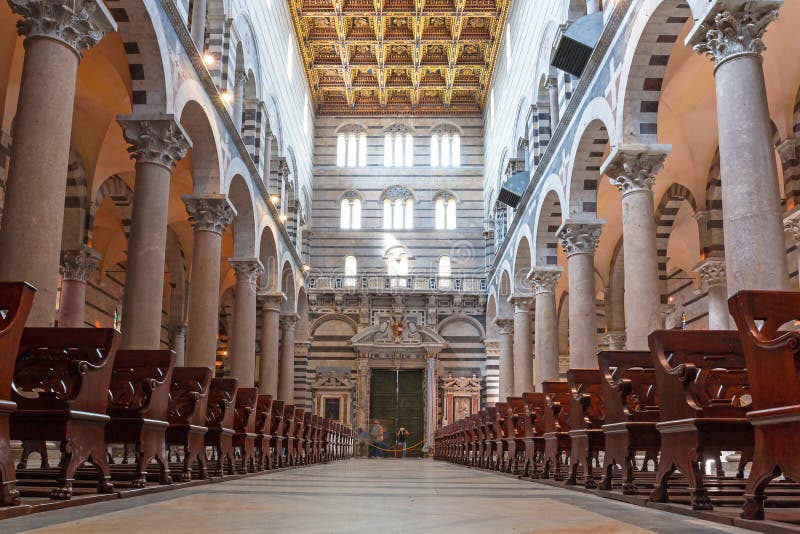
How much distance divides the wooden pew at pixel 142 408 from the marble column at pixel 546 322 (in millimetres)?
14715

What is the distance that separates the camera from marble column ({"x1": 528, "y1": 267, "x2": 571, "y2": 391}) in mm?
21016

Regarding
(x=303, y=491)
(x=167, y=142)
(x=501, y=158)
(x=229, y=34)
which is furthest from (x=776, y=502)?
(x=501, y=158)

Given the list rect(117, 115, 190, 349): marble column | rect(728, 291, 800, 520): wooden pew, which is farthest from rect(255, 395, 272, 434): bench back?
rect(728, 291, 800, 520): wooden pew

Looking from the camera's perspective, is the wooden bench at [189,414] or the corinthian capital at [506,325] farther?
the corinthian capital at [506,325]

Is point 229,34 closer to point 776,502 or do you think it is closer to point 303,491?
Result: point 303,491

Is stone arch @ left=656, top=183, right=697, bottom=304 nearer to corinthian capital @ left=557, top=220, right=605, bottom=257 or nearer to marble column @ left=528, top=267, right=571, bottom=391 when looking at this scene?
marble column @ left=528, top=267, right=571, bottom=391

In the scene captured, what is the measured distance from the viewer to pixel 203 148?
57.2 feet

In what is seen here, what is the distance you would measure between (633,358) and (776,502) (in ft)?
7.26

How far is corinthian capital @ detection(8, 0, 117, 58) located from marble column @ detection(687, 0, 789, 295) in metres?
7.57

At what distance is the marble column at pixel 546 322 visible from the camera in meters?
21.0

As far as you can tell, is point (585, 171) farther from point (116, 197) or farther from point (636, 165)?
point (116, 197)

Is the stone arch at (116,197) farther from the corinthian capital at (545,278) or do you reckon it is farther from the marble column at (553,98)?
the marble column at (553,98)

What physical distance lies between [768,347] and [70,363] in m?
4.26

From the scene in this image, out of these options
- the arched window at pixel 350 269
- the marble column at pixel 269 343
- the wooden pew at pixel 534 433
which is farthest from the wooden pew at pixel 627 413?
the arched window at pixel 350 269
